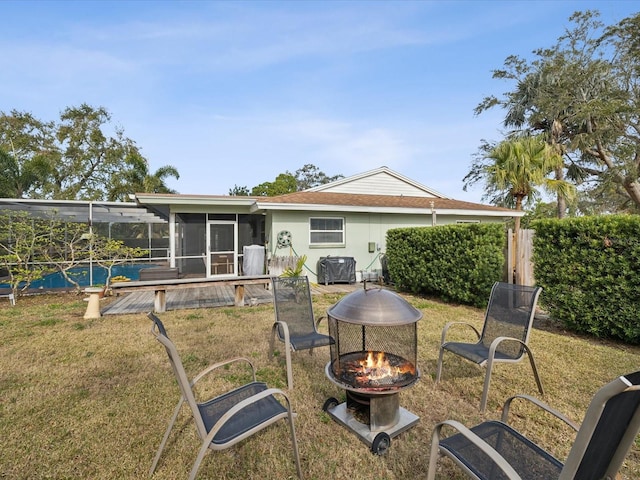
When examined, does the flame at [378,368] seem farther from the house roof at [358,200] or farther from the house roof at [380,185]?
the house roof at [380,185]

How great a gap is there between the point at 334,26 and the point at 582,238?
8.72 m

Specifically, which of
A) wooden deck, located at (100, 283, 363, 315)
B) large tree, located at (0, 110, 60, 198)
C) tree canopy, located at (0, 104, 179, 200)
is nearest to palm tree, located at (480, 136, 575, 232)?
wooden deck, located at (100, 283, 363, 315)

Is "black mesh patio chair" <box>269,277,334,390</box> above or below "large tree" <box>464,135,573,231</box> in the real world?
below

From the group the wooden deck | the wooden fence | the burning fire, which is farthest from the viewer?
the wooden deck

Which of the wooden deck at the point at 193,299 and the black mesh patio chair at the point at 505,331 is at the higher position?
the black mesh patio chair at the point at 505,331

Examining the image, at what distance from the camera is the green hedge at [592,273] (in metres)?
4.61

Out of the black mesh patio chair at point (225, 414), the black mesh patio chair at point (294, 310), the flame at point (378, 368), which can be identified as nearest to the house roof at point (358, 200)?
the black mesh patio chair at point (294, 310)

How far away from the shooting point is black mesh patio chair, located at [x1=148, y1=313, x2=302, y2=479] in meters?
1.84

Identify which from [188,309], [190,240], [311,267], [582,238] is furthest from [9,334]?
[582,238]

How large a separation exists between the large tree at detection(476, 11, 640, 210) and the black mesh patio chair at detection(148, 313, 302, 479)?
23.5 metres

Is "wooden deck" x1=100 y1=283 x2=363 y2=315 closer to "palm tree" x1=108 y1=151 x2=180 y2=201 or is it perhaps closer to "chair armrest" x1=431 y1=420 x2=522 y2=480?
"chair armrest" x1=431 y1=420 x2=522 y2=480

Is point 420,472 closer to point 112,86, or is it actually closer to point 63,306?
point 63,306

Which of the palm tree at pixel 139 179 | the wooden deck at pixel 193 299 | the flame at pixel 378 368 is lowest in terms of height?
the wooden deck at pixel 193 299

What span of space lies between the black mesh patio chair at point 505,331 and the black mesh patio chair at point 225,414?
210 cm
